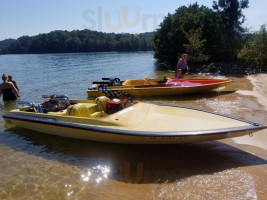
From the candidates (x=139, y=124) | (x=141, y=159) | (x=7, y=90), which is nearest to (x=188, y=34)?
(x=7, y=90)

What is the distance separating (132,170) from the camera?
5.07 metres

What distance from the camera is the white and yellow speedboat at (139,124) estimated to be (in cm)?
509

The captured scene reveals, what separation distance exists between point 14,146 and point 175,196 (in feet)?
15.1

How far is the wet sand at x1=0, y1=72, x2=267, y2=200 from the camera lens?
434cm

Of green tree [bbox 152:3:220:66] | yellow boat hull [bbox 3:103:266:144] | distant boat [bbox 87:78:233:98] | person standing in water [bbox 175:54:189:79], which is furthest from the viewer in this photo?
green tree [bbox 152:3:220:66]

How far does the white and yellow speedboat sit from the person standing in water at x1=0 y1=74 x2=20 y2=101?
16.6 feet

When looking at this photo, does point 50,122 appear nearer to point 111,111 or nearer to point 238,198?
point 111,111

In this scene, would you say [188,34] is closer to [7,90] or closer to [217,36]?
[217,36]

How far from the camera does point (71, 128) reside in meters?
6.13

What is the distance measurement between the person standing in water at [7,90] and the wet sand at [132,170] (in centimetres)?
559

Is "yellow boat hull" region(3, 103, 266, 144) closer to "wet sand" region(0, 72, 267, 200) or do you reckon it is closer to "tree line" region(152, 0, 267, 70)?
"wet sand" region(0, 72, 267, 200)

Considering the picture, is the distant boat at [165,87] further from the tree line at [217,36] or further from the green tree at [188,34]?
the green tree at [188,34]

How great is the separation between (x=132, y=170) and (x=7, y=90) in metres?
9.18

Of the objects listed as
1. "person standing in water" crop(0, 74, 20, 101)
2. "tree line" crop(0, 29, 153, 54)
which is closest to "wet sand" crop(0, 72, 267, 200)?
"person standing in water" crop(0, 74, 20, 101)
